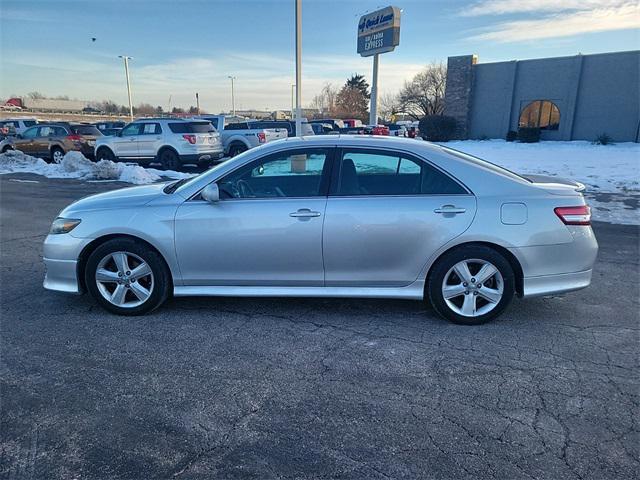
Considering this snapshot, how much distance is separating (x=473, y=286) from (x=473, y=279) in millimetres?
60

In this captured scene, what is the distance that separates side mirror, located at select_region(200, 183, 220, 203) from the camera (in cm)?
379

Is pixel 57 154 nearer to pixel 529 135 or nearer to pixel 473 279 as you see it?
pixel 473 279

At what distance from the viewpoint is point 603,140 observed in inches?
939

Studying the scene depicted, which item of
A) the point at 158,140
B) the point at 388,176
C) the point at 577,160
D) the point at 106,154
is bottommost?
the point at 577,160

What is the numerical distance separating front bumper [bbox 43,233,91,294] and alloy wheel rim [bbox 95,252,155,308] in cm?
23

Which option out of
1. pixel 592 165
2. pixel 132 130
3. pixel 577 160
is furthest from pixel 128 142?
pixel 577 160

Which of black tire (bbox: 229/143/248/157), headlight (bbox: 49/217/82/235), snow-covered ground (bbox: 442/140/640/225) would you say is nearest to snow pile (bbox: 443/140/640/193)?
snow-covered ground (bbox: 442/140/640/225)

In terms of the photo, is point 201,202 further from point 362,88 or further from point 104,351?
point 362,88

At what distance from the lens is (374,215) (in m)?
3.76

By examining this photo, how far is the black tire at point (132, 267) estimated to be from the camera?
395cm

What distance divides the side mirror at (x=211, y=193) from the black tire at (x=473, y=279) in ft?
6.37

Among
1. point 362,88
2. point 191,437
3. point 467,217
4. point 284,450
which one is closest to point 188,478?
point 191,437

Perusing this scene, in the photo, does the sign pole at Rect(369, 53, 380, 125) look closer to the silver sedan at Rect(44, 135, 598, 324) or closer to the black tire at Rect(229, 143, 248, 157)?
the black tire at Rect(229, 143, 248, 157)

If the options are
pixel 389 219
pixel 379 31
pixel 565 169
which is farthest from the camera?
pixel 379 31
